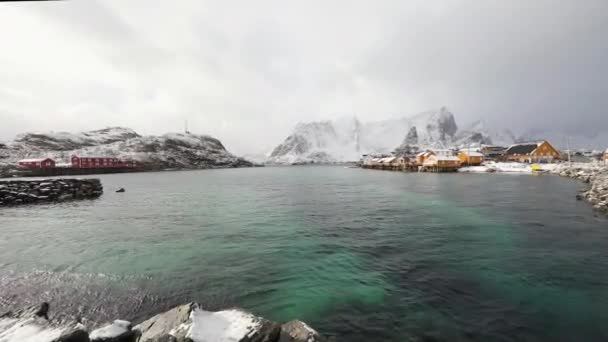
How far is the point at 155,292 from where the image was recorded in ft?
29.0

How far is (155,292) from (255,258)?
427 centimetres

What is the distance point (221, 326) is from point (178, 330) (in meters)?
0.88

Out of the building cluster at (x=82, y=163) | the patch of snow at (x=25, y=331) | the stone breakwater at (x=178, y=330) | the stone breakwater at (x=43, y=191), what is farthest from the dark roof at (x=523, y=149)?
the building cluster at (x=82, y=163)

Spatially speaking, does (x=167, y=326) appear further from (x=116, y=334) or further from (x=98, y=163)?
(x=98, y=163)

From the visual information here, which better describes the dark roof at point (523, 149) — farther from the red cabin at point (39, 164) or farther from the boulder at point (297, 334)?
the red cabin at point (39, 164)

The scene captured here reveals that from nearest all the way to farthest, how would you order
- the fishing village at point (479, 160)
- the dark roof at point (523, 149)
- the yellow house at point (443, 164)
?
the fishing village at point (479, 160) → the yellow house at point (443, 164) → the dark roof at point (523, 149)

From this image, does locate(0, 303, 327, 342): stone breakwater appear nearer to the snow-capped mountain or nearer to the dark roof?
the dark roof

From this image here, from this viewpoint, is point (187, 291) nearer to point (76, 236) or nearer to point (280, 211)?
point (76, 236)

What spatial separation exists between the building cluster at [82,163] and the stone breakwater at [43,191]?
3433 inches

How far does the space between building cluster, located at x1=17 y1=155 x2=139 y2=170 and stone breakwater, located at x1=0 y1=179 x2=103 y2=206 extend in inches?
3433

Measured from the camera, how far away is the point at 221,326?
221 inches

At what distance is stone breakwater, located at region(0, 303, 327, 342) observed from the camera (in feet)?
17.0

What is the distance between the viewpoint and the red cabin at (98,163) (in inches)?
4272

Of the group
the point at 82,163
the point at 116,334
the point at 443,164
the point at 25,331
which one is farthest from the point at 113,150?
the point at 116,334
